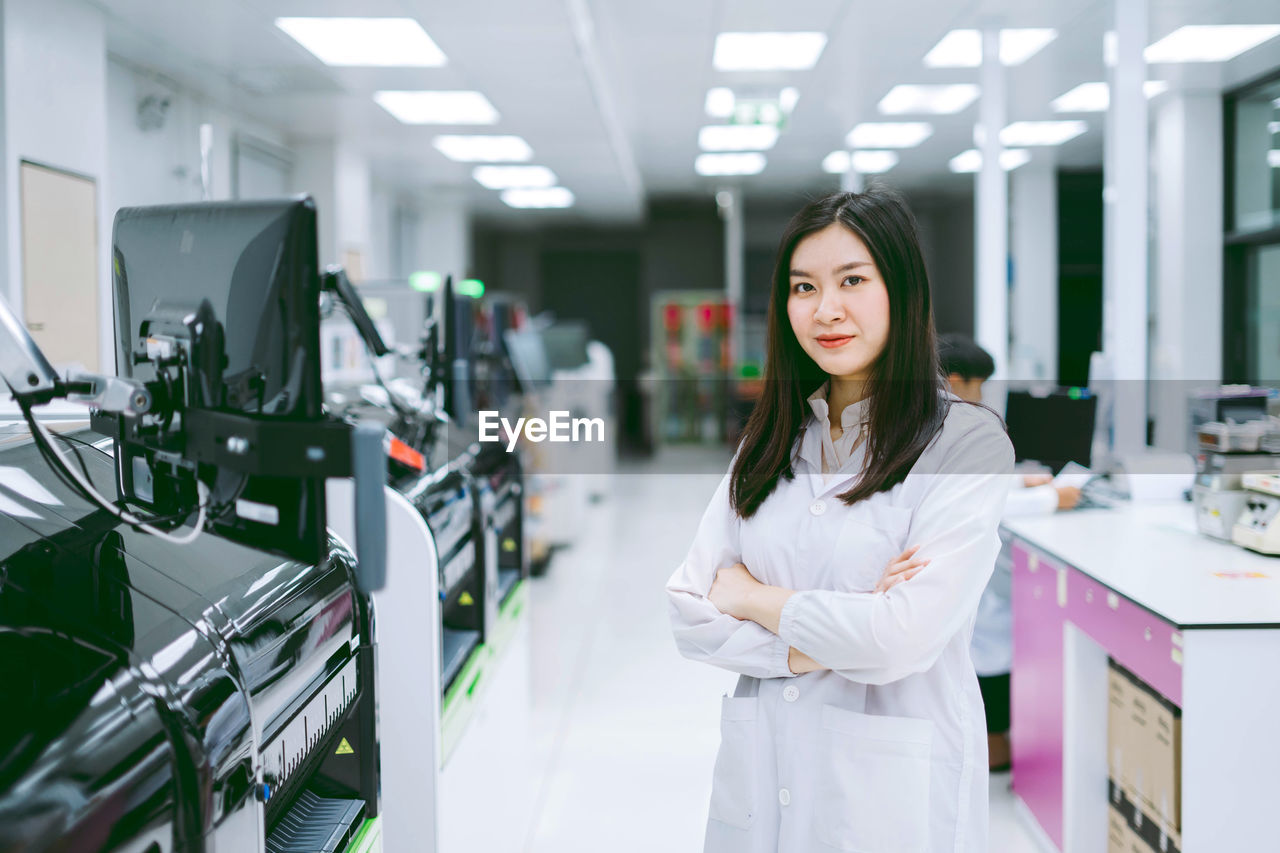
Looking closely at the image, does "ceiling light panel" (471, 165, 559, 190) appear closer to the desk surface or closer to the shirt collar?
the desk surface

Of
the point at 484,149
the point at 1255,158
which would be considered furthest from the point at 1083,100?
the point at 484,149

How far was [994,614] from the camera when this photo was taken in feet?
10.2

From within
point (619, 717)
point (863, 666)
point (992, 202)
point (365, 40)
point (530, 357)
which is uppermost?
point (365, 40)

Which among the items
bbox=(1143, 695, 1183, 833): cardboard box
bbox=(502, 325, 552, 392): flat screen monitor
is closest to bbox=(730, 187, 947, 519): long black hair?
bbox=(1143, 695, 1183, 833): cardboard box

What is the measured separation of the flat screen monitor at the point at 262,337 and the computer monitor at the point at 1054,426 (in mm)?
2523

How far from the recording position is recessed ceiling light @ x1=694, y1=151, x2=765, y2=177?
8883mm

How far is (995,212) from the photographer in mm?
4934

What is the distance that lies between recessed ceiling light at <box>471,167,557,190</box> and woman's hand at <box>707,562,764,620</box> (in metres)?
7.77

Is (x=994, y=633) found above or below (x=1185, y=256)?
below

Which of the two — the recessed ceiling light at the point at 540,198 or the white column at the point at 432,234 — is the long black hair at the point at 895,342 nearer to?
the recessed ceiling light at the point at 540,198

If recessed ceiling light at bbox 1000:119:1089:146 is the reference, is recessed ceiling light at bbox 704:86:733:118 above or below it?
above

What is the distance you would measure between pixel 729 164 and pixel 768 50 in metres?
4.00

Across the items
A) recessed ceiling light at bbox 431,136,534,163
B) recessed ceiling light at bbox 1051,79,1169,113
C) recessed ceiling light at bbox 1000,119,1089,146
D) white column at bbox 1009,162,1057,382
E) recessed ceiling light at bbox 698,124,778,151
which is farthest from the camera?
white column at bbox 1009,162,1057,382

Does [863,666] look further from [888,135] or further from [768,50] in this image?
[888,135]
